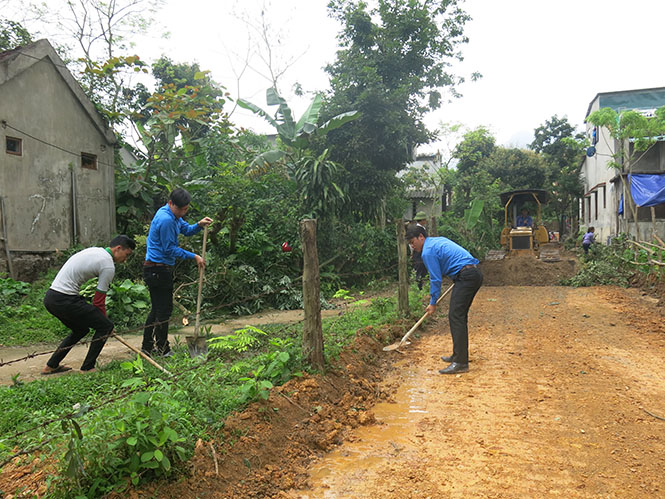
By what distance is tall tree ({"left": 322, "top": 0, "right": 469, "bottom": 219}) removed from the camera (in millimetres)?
14227

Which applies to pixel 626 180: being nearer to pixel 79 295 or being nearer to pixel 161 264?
pixel 161 264

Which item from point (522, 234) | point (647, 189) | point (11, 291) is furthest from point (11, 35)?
point (647, 189)

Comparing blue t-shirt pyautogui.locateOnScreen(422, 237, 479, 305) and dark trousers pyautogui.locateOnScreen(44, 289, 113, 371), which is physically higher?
blue t-shirt pyautogui.locateOnScreen(422, 237, 479, 305)

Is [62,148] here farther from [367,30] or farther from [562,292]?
[562,292]

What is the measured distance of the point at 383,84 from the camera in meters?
15.1

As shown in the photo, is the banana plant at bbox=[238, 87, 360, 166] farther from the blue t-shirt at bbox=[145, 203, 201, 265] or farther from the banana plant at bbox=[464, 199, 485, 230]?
the blue t-shirt at bbox=[145, 203, 201, 265]

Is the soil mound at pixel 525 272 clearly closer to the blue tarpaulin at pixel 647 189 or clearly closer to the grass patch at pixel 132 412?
the blue tarpaulin at pixel 647 189

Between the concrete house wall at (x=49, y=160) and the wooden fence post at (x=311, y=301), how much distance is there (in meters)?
7.20

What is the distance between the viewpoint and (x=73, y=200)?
10211 millimetres

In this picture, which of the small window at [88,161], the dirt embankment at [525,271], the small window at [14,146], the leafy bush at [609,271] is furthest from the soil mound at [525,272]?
the small window at [14,146]

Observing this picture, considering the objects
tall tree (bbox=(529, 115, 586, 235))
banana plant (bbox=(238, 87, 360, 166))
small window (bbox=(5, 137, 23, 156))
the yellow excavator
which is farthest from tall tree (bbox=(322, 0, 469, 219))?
tall tree (bbox=(529, 115, 586, 235))

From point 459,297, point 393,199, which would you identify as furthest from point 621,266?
point 459,297

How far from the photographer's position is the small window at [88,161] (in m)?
10.7

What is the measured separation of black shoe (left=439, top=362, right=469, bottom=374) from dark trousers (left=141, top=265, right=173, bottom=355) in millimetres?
3156
